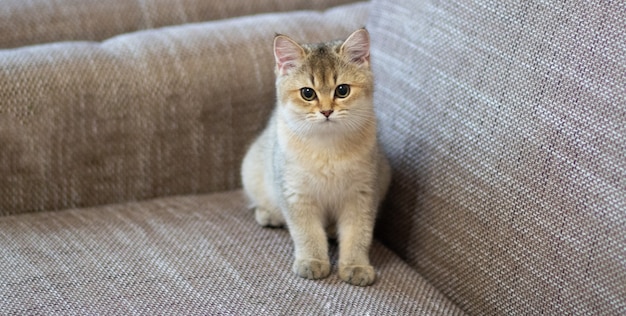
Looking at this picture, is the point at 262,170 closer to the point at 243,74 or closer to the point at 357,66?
the point at 243,74

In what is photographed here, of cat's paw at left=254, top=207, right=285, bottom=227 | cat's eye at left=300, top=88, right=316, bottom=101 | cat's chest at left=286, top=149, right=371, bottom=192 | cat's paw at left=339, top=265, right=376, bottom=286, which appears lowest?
cat's paw at left=254, top=207, right=285, bottom=227

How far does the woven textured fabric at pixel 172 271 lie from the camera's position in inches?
53.3

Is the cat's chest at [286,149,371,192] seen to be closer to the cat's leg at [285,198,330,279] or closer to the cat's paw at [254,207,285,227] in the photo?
the cat's leg at [285,198,330,279]

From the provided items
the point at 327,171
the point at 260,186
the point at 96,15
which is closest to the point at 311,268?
the point at 327,171

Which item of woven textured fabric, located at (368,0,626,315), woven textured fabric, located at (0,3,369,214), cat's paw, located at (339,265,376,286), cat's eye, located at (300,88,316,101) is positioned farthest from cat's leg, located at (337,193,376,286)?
woven textured fabric, located at (0,3,369,214)

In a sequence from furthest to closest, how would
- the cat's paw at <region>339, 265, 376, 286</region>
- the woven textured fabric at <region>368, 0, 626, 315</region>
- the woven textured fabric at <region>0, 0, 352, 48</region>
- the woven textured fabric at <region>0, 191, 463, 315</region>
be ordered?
the woven textured fabric at <region>0, 0, 352, 48</region>
the cat's paw at <region>339, 265, 376, 286</region>
the woven textured fabric at <region>0, 191, 463, 315</region>
the woven textured fabric at <region>368, 0, 626, 315</region>

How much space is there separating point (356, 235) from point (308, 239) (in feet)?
0.33

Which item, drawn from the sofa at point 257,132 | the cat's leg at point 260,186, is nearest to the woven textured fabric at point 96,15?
the sofa at point 257,132

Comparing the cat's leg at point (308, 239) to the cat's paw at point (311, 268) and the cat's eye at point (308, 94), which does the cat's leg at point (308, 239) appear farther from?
the cat's eye at point (308, 94)

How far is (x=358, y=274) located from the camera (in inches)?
57.8

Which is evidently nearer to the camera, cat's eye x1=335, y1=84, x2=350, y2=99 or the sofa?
the sofa

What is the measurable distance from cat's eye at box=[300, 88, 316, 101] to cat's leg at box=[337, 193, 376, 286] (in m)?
0.23

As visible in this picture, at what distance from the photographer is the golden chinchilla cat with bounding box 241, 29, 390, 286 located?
1492 mm

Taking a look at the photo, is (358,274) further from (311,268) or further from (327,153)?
(327,153)
